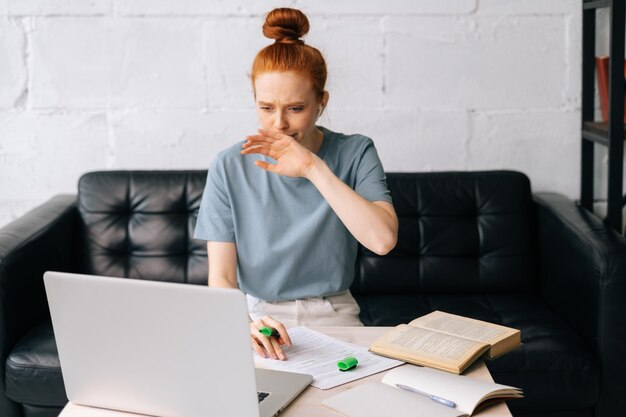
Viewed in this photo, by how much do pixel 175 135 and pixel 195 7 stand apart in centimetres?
47

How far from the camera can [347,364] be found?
54.7 inches

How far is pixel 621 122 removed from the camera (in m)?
2.71

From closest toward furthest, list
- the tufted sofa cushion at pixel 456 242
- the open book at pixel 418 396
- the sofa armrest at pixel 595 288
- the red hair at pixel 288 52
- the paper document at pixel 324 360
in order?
the open book at pixel 418 396 → the paper document at pixel 324 360 → the red hair at pixel 288 52 → the sofa armrest at pixel 595 288 → the tufted sofa cushion at pixel 456 242

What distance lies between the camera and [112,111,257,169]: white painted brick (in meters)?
3.01

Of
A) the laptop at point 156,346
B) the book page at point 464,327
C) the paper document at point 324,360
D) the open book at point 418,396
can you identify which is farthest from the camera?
the book page at point 464,327

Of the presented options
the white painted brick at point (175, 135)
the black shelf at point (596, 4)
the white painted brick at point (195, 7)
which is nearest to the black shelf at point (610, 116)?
the black shelf at point (596, 4)

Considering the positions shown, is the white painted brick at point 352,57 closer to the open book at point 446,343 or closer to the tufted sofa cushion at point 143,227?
the tufted sofa cushion at point 143,227

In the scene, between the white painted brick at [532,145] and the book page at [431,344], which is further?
the white painted brick at [532,145]

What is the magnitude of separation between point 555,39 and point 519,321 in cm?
110

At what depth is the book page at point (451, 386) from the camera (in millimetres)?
1238

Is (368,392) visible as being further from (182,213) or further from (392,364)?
(182,213)

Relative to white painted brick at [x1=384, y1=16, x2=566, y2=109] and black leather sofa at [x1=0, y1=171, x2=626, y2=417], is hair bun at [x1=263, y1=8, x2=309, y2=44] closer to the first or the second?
black leather sofa at [x1=0, y1=171, x2=626, y2=417]

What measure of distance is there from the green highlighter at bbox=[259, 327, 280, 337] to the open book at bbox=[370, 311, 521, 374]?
0.58 ft

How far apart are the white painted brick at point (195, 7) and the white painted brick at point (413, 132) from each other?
1.50 ft
